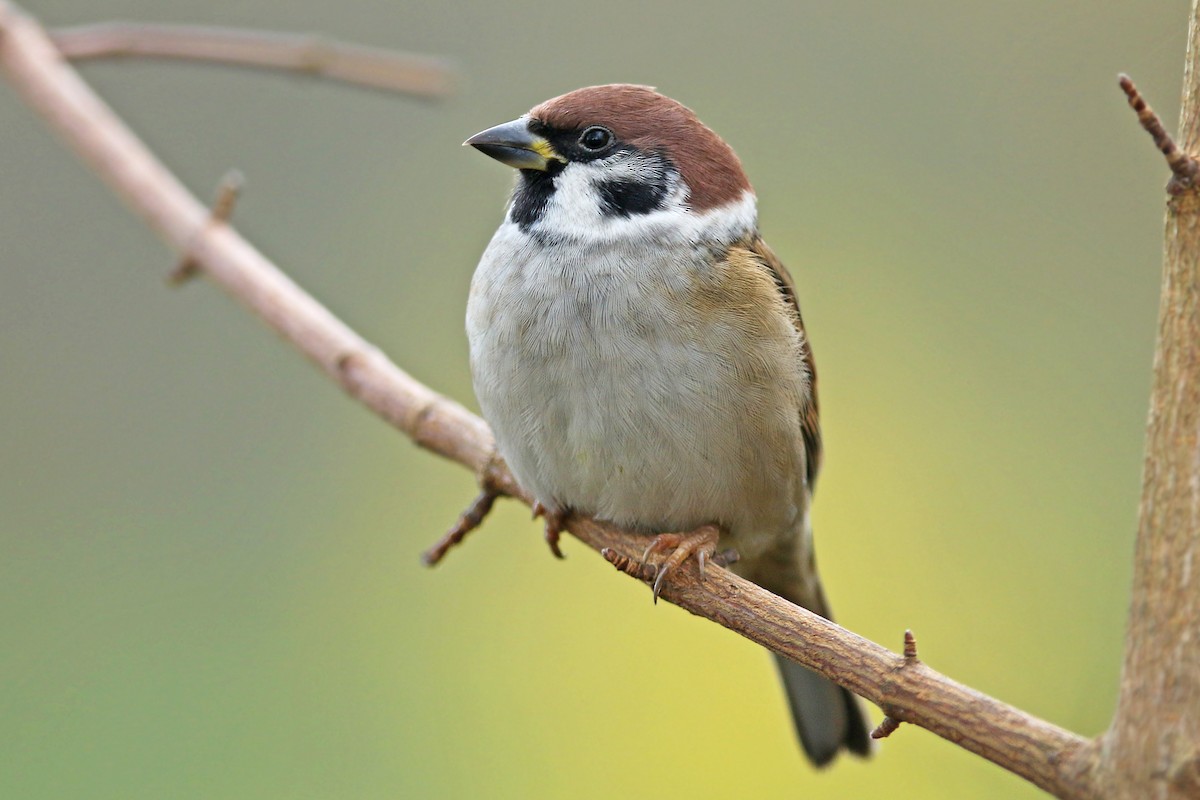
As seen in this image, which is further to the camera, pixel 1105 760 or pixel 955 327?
pixel 955 327

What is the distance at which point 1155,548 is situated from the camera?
56.8 inches

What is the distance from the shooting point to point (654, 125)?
2.78 meters

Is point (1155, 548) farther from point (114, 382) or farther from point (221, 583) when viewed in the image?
point (114, 382)

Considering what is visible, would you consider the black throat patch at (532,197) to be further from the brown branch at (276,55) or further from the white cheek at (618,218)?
the brown branch at (276,55)

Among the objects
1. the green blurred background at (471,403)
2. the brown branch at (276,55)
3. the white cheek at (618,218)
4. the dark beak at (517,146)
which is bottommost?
the green blurred background at (471,403)

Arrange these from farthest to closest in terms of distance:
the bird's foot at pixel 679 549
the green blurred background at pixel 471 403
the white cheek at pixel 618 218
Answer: the green blurred background at pixel 471 403 < the white cheek at pixel 618 218 < the bird's foot at pixel 679 549

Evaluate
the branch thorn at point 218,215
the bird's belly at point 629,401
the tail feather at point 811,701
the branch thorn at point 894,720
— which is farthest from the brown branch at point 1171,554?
the branch thorn at point 218,215

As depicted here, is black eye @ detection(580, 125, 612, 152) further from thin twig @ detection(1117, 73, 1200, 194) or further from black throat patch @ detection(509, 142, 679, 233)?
thin twig @ detection(1117, 73, 1200, 194)

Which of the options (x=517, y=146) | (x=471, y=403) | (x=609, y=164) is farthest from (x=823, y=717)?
(x=471, y=403)

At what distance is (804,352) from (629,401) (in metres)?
0.59

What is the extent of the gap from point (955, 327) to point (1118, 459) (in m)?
0.82

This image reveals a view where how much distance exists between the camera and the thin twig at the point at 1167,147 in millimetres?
1419

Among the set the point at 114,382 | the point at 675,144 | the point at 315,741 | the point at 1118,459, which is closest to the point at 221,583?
the point at 315,741

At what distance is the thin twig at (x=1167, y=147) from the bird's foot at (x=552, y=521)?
167 cm
